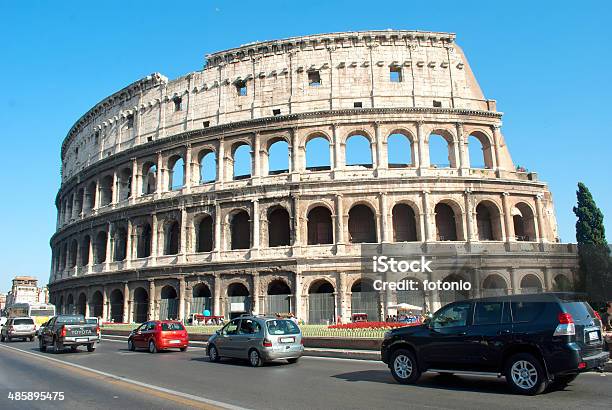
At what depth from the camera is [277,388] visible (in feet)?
28.8

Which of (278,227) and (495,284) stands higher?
(278,227)

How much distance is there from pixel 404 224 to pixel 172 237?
691 inches

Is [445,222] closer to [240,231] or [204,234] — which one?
[240,231]

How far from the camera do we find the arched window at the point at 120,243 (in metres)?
38.1

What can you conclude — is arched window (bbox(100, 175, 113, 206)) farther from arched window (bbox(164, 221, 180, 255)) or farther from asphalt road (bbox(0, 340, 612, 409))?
asphalt road (bbox(0, 340, 612, 409))

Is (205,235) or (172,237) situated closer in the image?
(205,235)

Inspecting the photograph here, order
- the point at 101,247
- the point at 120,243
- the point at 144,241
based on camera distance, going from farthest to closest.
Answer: the point at 101,247 < the point at 120,243 < the point at 144,241

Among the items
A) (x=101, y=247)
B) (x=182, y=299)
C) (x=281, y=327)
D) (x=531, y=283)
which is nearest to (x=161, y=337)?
(x=281, y=327)

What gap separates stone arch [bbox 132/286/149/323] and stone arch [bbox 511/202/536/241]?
27.2 metres

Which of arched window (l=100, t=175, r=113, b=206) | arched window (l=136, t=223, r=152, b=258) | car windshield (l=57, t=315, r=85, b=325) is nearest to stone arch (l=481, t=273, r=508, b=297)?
car windshield (l=57, t=315, r=85, b=325)

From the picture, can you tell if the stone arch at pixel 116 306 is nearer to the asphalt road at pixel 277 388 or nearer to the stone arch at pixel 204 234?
the stone arch at pixel 204 234

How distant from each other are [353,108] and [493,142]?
9815 mm

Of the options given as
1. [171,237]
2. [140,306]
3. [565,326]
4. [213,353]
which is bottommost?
[213,353]

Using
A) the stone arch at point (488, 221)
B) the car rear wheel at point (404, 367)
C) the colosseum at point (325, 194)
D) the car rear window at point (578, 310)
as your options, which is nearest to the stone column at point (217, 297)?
the colosseum at point (325, 194)
